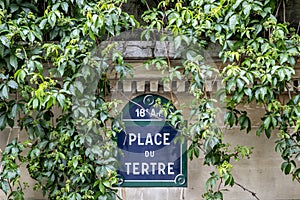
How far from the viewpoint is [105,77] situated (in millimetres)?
4129

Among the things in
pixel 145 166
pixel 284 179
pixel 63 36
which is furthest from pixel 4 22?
pixel 284 179

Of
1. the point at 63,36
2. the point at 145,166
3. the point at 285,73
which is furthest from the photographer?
the point at 145,166

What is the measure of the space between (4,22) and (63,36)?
42cm

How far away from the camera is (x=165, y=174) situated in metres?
4.31

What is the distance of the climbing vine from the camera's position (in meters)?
3.87

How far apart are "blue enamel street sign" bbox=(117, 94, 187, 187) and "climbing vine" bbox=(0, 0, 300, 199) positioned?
0.73ft

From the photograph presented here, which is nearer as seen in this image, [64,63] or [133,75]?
[64,63]

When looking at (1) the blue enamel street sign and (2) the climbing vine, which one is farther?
(1) the blue enamel street sign

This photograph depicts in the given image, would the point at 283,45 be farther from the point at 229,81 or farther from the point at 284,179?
the point at 284,179

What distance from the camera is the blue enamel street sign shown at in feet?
14.1

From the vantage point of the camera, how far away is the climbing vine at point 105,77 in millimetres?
3869

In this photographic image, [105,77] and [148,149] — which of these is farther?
[148,149]

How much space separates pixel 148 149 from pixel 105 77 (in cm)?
65

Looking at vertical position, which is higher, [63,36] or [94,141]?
[63,36]
